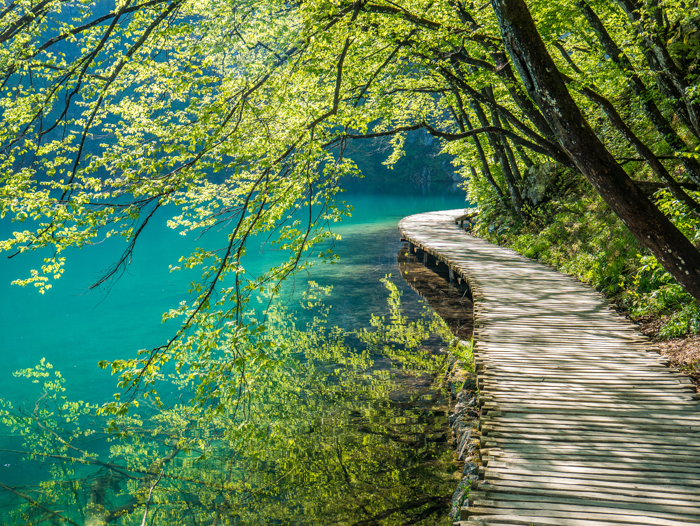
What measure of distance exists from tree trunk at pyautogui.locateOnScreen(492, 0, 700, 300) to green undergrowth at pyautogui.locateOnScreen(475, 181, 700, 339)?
7.86 ft

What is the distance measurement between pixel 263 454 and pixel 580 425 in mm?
4769

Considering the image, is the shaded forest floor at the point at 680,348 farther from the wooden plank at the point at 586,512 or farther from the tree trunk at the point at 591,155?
the wooden plank at the point at 586,512

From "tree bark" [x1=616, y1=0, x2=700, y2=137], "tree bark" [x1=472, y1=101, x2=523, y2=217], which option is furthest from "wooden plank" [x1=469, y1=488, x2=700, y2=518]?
"tree bark" [x1=472, y1=101, x2=523, y2=217]

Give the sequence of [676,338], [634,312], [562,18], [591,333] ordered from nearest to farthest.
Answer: [676,338]
[591,333]
[634,312]
[562,18]

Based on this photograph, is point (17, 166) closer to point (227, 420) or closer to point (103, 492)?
point (103, 492)

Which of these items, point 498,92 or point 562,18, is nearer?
Result: point 562,18

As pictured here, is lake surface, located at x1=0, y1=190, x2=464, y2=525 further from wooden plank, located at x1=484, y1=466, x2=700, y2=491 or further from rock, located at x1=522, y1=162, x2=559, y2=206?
rock, located at x1=522, y1=162, x2=559, y2=206

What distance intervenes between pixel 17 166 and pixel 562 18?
9.97 meters

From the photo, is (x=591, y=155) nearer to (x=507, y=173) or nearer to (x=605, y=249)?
(x=605, y=249)

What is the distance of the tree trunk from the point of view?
4625 millimetres

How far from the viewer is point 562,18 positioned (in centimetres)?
955

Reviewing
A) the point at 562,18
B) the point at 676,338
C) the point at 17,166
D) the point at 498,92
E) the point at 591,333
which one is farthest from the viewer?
the point at 498,92

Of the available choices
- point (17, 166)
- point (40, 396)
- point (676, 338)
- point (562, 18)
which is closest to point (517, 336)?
point (676, 338)

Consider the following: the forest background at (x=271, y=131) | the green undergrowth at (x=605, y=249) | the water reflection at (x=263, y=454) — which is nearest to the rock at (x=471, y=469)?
the water reflection at (x=263, y=454)
